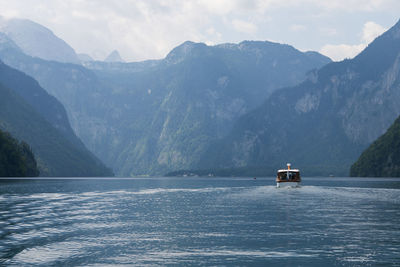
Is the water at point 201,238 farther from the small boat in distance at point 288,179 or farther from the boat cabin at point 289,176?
the boat cabin at point 289,176

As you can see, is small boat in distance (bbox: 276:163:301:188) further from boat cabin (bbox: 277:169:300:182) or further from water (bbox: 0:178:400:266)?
water (bbox: 0:178:400:266)

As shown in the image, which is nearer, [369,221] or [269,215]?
[369,221]

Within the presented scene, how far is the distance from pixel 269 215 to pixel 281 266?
113 feet

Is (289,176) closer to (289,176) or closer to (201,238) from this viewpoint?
(289,176)

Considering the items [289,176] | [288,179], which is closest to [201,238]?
[288,179]

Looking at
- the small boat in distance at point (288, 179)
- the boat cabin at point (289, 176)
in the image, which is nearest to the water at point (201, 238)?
the small boat in distance at point (288, 179)

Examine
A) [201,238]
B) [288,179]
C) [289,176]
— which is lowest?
[201,238]

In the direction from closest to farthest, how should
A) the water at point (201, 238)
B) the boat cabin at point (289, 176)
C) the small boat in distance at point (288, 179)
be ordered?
the water at point (201, 238) < the small boat in distance at point (288, 179) < the boat cabin at point (289, 176)

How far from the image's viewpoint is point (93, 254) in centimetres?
3841

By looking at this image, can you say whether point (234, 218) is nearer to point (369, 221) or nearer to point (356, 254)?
point (369, 221)

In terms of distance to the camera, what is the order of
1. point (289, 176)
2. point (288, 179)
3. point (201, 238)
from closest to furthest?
point (201, 238) < point (288, 179) < point (289, 176)

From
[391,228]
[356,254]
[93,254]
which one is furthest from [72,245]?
[391,228]

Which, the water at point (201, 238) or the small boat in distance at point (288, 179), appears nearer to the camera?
the water at point (201, 238)

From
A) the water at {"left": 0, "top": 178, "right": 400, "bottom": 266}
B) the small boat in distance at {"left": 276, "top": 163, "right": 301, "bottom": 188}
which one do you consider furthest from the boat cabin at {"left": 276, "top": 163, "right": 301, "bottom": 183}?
the water at {"left": 0, "top": 178, "right": 400, "bottom": 266}
